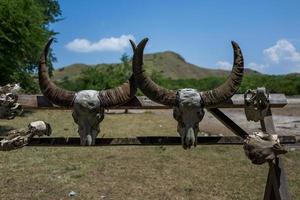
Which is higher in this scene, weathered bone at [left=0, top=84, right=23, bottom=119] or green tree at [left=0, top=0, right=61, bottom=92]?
green tree at [left=0, top=0, right=61, bottom=92]

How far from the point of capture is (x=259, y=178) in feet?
31.0

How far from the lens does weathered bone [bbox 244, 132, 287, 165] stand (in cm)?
468

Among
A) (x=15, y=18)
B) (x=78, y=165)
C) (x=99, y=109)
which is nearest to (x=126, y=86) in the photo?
(x=99, y=109)

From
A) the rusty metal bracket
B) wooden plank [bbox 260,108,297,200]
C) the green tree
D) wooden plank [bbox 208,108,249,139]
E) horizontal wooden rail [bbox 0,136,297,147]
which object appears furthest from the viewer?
the green tree

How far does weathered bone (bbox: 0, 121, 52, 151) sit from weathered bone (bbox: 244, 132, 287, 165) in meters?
2.35

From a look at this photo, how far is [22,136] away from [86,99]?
97cm

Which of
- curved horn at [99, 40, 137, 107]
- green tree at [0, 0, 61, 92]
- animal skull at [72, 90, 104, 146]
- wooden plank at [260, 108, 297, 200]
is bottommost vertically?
wooden plank at [260, 108, 297, 200]

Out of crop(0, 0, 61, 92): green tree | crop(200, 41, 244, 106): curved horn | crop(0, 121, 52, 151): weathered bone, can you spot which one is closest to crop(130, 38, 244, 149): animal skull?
crop(200, 41, 244, 106): curved horn

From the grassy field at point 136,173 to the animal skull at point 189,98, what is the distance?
136 inches

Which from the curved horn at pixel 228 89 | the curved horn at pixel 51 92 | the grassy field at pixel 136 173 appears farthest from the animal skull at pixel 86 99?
the grassy field at pixel 136 173

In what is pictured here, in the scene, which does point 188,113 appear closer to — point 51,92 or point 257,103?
point 257,103

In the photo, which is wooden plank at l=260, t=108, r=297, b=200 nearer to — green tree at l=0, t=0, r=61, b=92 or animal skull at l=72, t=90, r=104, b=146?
animal skull at l=72, t=90, r=104, b=146

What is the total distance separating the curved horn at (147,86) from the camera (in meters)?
4.72

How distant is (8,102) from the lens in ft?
16.8
